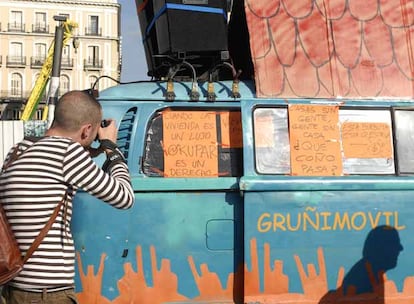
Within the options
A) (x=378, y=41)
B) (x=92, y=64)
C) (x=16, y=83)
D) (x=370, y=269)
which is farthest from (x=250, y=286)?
(x=16, y=83)

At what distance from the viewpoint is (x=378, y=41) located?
3.98 meters

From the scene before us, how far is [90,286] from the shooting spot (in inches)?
136

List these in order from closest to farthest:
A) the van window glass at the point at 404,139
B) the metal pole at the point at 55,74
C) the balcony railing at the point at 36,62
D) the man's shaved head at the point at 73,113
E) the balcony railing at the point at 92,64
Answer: the man's shaved head at the point at 73,113, the van window glass at the point at 404,139, the metal pole at the point at 55,74, the balcony railing at the point at 36,62, the balcony railing at the point at 92,64

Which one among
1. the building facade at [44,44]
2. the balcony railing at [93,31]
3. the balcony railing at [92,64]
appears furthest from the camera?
the balcony railing at [93,31]

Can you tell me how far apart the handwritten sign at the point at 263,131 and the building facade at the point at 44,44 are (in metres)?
62.1

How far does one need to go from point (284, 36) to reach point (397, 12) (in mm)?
931

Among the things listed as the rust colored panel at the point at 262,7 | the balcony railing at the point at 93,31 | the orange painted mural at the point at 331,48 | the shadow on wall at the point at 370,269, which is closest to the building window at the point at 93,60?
the balcony railing at the point at 93,31

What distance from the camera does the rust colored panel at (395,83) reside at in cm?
387

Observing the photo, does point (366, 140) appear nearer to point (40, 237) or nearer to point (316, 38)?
point (316, 38)

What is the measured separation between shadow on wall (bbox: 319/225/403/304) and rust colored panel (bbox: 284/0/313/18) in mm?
1667

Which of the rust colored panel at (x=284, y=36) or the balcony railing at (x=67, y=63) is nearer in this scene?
the rust colored panel at (x=284, y=36)

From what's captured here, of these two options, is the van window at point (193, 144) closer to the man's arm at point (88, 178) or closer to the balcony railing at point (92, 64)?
the man's arm at point (88, 178)

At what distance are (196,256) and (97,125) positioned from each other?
1.30m

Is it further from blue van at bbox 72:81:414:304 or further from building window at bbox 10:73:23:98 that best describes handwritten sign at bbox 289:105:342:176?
building window at bbox 10:73:23:98
